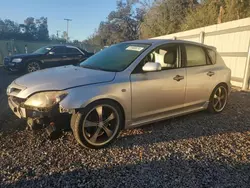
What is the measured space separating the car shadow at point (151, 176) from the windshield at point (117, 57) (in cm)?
153

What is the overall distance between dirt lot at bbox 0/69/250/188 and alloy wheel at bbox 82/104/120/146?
0.57 feet

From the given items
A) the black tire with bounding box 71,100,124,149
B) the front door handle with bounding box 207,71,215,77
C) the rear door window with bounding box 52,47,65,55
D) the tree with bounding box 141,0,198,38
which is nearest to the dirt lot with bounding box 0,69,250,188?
the black tire with bounding box 71,100,124,149

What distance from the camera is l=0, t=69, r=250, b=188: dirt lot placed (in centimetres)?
264

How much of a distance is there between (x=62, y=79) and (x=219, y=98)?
11.3 ft

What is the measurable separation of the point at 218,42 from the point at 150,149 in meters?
6.82

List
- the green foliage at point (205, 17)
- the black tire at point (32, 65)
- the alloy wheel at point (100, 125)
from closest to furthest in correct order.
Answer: the alloy wheel at point (100, 125) < the black tire at point (32, 65) < the green foliage at point (205, 17)

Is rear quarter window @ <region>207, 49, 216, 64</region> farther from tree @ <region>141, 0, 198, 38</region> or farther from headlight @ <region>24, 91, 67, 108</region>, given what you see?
tree @ <region>141, 0, 198, 38</region>

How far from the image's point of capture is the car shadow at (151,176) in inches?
102

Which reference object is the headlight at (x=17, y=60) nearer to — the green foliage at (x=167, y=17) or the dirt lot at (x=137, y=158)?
the dirt lot at (x=137, y=158)

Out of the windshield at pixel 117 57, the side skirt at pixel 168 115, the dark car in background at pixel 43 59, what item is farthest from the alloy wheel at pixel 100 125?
the dark car in background at pixel 43 59

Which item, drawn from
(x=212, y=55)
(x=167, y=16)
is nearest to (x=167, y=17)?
(x=167, y=16)

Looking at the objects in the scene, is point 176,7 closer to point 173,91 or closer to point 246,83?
point 246,83

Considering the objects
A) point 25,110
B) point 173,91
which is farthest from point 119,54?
point 25,110

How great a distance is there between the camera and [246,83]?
7387 millimetres
